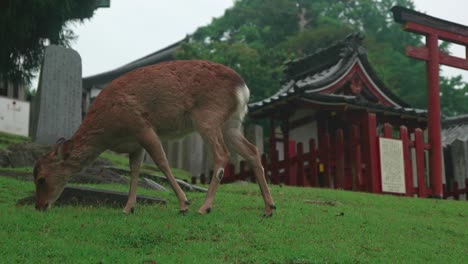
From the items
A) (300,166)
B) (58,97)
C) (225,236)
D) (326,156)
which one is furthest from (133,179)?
(300,166)

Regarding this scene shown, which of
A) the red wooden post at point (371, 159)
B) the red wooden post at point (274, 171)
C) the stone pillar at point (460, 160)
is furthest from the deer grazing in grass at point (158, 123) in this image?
the stone pillar at point (460, 160)

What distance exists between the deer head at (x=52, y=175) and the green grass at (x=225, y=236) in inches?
7.0

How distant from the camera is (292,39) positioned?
1380 inches

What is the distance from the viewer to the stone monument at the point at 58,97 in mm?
13773

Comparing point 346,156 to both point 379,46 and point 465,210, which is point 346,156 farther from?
point 379,46

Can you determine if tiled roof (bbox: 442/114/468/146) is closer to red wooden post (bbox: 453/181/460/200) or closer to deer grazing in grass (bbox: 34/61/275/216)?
red wooden post (bbox: 453/181/460/200)

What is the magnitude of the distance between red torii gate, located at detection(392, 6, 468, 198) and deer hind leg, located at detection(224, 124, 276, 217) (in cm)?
895

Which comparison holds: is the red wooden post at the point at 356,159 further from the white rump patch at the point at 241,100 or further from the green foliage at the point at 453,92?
the green foliage at the point at 453,92

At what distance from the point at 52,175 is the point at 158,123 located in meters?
1.46

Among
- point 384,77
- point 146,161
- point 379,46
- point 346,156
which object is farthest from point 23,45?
point 379,46

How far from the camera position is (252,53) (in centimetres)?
2909

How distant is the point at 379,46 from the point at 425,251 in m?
31.8

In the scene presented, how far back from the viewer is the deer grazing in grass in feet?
24.5

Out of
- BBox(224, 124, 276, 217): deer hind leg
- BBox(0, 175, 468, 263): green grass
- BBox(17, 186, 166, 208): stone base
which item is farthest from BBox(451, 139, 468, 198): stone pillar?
BBox(17, 186, 166, 208): stone base
